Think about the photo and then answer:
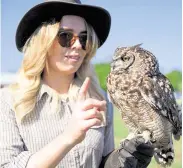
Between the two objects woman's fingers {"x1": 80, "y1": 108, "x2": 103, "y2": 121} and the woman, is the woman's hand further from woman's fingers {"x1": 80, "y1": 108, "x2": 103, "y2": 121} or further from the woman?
the woman

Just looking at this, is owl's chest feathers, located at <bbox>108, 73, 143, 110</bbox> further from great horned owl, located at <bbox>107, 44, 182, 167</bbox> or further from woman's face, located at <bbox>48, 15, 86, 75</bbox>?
woman's face, located at <bbox>48, 15, 86, 75</bbox>

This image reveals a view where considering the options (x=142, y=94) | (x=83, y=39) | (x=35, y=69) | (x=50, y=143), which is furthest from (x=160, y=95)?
(x=50, y=143)

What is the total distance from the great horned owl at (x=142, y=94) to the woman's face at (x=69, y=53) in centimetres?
31

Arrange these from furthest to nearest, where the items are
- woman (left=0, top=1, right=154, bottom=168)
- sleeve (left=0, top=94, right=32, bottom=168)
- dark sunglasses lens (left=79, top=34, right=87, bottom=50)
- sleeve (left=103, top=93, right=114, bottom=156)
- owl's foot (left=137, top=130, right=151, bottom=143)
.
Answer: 1. owl's foot (left=137, top=130, right=151, bottom=143)
2. sleeve (left=103, top=93, right=114, bottom=156)
3. dark sunglasses lens (left=79, top=34, right=87, bottom=50)
4. woman (left=0, top=1, right=154, bottom=168)
5. sleeve (left=0, top=94, right=32, bottom=168)

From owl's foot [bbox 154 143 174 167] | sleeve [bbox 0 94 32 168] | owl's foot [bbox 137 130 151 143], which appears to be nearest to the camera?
sleeve [bbox 0 94 32 168]

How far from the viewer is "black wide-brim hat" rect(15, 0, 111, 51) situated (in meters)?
2.11

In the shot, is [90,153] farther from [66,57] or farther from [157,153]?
[157,153]

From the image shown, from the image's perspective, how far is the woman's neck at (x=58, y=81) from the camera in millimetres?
2137

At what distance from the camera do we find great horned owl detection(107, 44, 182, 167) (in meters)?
2.23

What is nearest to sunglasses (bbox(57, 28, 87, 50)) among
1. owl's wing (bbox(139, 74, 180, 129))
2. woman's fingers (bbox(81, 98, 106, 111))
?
owl's wing (bbox(139, 74, 180, 129))

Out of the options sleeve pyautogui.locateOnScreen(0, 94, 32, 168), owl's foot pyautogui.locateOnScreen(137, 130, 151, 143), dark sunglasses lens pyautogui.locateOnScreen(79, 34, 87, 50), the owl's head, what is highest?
dark sunglasses lens pyautogui.locateOnScreen(79, 34, 87, 50)

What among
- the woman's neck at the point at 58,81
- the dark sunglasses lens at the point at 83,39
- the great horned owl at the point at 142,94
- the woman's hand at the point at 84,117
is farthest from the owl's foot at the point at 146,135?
the woman's hand at the point at 84,117

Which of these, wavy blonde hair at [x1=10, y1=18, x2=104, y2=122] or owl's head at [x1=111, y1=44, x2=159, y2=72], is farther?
owl's head at [x1=111, y1=44, x2=159, y2=72]

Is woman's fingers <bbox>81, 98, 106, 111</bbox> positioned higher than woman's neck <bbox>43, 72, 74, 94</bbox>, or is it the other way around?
woman's fingers <bbox>81, 98, 106, 111</bbox>
